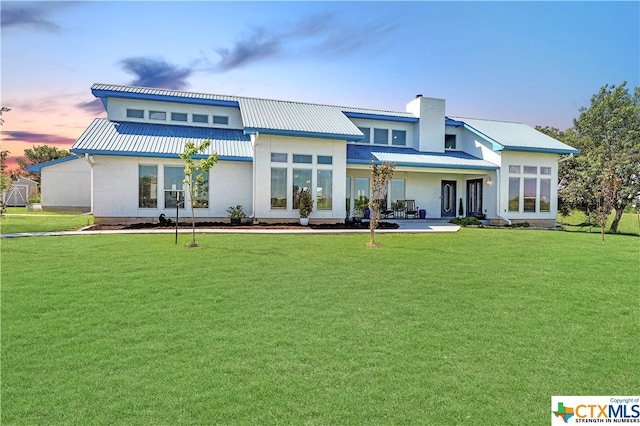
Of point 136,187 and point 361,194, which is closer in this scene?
point 136,187

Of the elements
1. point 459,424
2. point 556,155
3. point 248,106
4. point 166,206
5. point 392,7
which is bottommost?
point 459,424

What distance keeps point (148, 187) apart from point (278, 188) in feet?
19.4

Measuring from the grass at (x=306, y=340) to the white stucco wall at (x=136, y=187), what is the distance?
8370 mm

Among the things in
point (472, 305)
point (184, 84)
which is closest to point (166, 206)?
point (184, 84)

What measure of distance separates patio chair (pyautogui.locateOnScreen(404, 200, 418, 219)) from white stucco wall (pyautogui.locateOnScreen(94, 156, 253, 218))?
9.11 metres

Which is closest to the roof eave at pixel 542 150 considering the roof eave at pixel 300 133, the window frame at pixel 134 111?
the roof eave at pixel 300 133

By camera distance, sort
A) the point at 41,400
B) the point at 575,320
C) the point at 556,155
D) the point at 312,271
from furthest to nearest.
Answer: the point at 556,155
the point at 312,271
the point at 575,320
the point at 41,400

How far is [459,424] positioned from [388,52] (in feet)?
49.1

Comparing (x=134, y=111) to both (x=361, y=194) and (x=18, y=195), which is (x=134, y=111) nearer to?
(x=361, y=194)

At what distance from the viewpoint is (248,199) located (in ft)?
63.7

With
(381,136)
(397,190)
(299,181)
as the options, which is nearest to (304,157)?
(299,181)

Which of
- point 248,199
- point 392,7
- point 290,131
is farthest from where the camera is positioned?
point 248,199

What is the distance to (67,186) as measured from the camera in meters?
31.3

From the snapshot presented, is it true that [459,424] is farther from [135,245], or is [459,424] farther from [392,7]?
[392,7]
